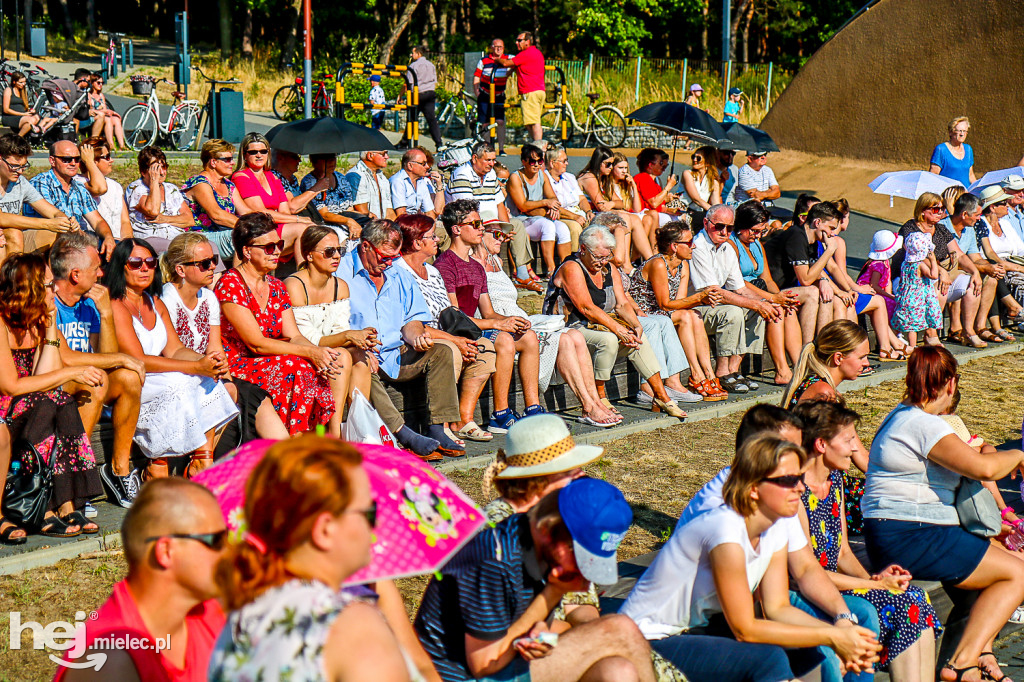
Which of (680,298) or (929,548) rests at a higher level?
→ (680,298)

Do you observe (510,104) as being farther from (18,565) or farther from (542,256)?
(18,565)

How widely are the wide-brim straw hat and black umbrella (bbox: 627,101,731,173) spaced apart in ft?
29.5

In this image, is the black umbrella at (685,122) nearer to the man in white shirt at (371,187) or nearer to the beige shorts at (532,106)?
the beige shorts at (532,106)

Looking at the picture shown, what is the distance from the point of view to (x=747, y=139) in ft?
42.0

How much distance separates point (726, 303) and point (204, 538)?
6790 millimetres

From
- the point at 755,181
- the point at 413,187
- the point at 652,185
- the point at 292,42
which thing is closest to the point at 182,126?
the point at 413,187

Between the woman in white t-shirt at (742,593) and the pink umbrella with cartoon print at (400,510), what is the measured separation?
1.07m

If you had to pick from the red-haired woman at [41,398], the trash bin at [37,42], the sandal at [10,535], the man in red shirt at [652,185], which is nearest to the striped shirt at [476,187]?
the man in red shirt at [652,185]

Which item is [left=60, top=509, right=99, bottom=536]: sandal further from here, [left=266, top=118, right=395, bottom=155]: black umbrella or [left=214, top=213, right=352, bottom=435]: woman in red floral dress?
[left=266, top=118, right=395, bottom=155]: black umbrella

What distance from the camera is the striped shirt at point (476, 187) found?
1031cm

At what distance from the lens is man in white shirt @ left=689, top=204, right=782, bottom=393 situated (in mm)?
8711

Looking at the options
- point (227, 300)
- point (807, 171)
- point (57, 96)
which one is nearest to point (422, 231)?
point (227, 300)

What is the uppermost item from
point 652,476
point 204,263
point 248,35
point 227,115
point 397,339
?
point 248,35

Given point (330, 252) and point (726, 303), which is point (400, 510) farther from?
point (726, 303)
